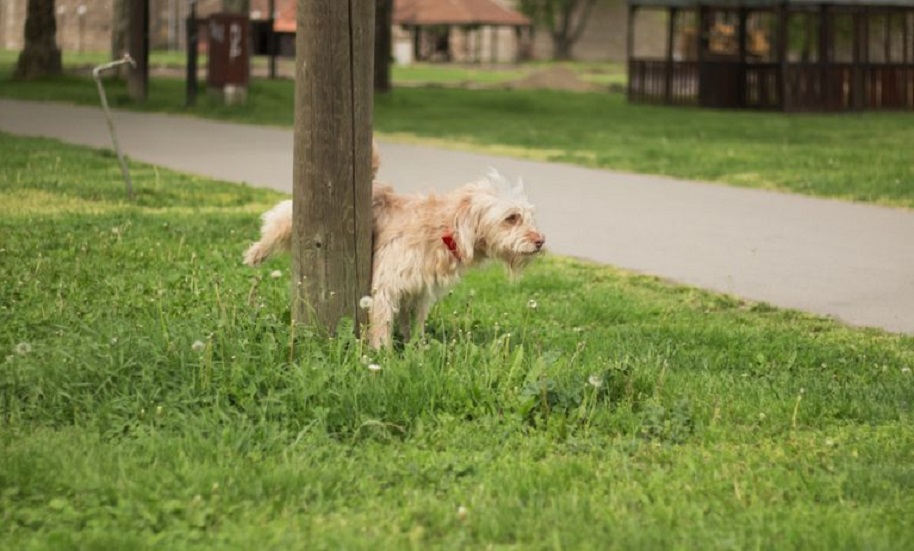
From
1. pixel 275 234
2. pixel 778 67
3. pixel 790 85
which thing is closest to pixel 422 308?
pixel 275 234

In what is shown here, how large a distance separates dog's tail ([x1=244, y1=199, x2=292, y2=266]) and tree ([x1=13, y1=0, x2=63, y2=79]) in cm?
3063

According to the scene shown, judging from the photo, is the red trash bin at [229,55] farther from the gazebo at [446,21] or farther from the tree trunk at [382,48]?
the gazebo at [446,21]

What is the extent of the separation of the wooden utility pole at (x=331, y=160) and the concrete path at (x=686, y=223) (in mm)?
2657

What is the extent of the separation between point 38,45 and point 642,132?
17439mm

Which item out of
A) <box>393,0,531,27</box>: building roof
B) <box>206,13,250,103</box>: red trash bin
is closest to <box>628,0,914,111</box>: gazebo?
<box>206,13,250,103</box>: red trash bin

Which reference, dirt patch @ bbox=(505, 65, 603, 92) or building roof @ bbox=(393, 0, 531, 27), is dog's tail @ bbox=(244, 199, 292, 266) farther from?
building roof @ bbox=(393, 0, 531, 27)

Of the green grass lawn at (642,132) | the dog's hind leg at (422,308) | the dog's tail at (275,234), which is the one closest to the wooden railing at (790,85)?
the green grass lawn at (642,132)

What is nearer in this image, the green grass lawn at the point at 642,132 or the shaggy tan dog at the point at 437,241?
the shaggy tan dog at the point at 437,241

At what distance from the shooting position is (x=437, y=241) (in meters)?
7.25

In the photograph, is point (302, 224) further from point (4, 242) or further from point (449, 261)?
point (4, 242)

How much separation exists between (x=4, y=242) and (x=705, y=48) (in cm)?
2449

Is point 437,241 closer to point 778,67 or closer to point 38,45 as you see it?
point 778,67

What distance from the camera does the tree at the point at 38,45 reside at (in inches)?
1462

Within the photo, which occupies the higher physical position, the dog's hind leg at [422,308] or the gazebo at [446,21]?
the gazebo at [446,21]
